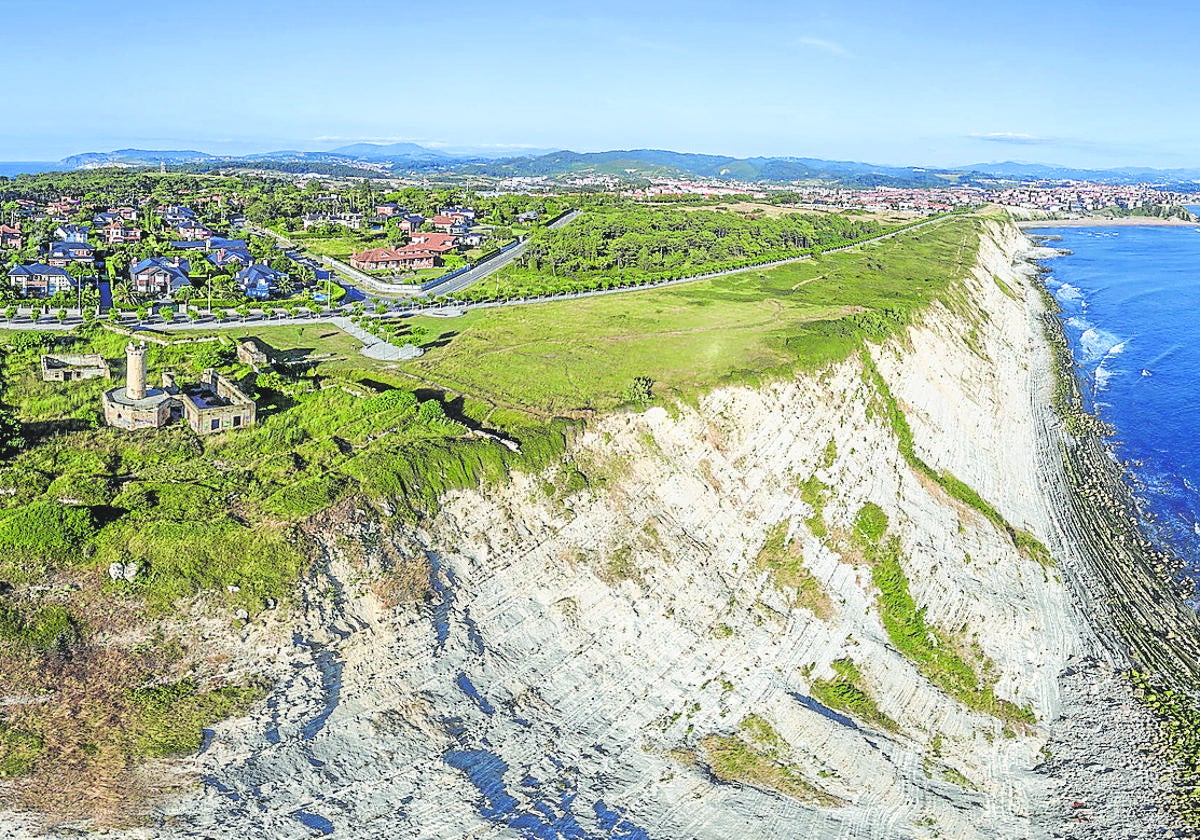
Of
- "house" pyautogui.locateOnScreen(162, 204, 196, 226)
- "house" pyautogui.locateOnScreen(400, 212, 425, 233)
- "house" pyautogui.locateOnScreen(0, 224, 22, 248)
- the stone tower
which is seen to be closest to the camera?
the stone tower

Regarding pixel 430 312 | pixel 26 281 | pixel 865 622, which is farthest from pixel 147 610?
pixel 26 281

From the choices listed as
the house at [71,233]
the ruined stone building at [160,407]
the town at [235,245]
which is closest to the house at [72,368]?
the ruined stone building at [160,407]

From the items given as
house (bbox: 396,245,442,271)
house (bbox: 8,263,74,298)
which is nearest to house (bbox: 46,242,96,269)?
house (bbox: 8,263,74,298)

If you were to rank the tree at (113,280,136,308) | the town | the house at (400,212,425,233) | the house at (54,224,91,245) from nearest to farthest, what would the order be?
1. the tree at (113,280,136,308)
2. the town
3. the house at (54,224,91,245)
4. the house at (400,212,425,233)

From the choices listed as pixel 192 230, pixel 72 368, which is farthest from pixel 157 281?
pixel 192 230

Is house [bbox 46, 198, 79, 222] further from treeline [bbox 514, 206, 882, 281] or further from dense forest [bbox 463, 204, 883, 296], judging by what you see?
treeline [bbox 514, 206, 882, 281]

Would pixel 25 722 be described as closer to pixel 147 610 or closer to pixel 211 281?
pixel 147 610
